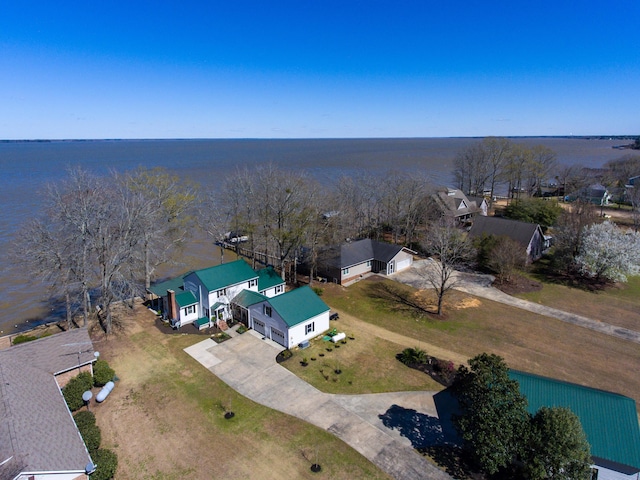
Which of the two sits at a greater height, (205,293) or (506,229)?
(506,229)

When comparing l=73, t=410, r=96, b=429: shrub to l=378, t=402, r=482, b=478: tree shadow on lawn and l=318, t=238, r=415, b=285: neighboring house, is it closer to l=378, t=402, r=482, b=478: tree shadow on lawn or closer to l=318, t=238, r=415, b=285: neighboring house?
l=378, t=402, r=482, b=478: tree shadow on lawn

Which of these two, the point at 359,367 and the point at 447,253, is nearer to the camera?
the point at 359,367

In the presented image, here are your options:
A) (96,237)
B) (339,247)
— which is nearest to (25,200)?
(96,237)

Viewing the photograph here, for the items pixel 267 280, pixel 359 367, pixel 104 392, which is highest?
pixel 267 280

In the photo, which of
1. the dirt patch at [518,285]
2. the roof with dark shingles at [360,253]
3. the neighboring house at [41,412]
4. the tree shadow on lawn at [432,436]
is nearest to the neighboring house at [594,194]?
the dirt patch at [518,285]

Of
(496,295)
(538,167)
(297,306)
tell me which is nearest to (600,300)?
(496,295)

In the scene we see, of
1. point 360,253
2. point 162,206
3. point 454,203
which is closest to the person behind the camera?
point 360,253

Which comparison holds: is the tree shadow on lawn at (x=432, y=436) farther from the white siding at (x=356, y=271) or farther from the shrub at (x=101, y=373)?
the white siding at (x=356, y=271)

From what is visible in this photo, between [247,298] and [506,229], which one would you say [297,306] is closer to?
[247,298]
